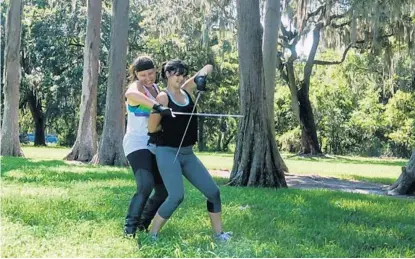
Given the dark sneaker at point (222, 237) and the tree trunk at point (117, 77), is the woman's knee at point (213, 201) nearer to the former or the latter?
the dark sneaker at point (222, 237)

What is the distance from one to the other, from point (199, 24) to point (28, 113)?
20206mm

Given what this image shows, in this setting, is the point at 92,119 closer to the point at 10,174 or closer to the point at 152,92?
the point at 10,174

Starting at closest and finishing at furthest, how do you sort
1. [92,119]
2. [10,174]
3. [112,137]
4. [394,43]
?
1. [10,174]
2. [112,137]
3. [92,119]
4. [394,43]

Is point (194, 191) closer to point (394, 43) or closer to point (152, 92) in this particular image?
point (152, 92)

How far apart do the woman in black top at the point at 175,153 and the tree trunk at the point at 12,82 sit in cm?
1366

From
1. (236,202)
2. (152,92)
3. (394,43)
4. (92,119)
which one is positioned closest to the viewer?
(152,92)

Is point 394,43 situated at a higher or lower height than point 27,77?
higher

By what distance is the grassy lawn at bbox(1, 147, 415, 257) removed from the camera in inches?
176

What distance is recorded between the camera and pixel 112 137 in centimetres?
1477

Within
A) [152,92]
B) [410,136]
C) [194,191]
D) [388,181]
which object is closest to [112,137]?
[194,191]

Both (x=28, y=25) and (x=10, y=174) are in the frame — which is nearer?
(x=10, y=174)

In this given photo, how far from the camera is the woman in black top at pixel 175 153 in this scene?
4.85 meters

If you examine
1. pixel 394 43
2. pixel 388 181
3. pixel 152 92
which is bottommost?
pixel 388 181

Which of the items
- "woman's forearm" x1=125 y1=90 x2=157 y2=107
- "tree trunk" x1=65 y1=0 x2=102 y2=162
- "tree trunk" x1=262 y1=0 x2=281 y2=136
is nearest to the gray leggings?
"woman's forearm" x1=125 y1=90 x2=157 y2=107
